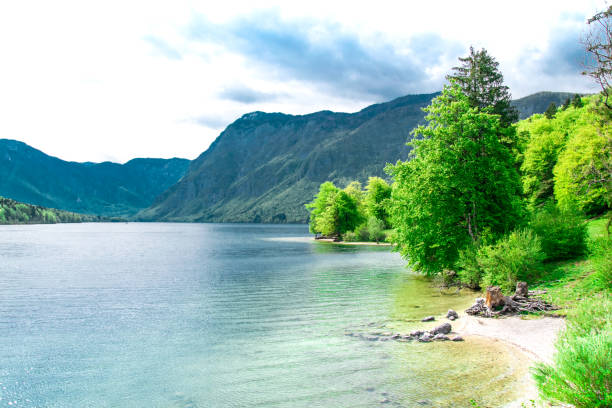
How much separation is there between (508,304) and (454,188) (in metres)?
13.4

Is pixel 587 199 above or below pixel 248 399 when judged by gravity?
above

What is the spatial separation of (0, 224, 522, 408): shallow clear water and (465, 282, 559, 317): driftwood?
3.25 metres

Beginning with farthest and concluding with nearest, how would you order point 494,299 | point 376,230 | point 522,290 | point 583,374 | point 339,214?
point 339,214 < point 376,230 < point 522,290 < point 494,299 < point 583,374

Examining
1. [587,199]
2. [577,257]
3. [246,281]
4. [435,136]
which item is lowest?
[246,281]

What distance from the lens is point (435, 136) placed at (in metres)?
35.9

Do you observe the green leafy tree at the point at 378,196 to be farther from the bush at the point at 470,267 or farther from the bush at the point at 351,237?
the bush at the point at 470,267

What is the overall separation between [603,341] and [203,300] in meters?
29.5

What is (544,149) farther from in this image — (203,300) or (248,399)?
(248,399)

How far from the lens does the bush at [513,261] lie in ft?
92.8

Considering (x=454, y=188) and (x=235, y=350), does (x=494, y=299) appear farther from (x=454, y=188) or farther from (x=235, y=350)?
(x=235, y=350)

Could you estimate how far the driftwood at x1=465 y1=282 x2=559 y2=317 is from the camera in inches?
898

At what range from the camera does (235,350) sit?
789 inches

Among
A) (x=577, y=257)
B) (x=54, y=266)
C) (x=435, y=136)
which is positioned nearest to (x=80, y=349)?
(x=435, y=136)

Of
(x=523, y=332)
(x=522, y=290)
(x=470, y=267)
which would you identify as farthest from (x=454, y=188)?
(x=523, y=332)
